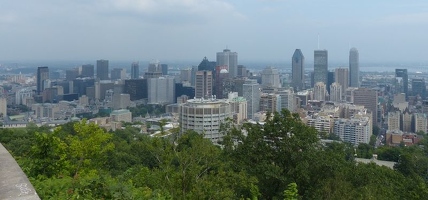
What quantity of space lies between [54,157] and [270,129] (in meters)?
1.99

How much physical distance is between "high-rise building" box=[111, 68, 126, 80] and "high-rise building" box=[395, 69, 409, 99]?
22759 mm

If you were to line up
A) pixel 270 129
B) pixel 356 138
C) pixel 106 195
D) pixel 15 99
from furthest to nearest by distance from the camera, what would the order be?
1. pixel 15 99
2. pixel 356 138
3. pixel 270 129
4. pixel 106 195

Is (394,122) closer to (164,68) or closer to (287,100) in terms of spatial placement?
(287,100)

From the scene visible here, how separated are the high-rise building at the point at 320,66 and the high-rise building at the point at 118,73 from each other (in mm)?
16835

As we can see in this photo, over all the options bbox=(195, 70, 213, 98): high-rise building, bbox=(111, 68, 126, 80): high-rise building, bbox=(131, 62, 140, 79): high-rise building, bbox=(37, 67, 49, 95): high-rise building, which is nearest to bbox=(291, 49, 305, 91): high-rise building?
bbox=(195, 70, 213, 98): high-rise building

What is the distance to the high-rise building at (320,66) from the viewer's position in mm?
36500

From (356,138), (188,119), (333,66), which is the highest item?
(333,66)

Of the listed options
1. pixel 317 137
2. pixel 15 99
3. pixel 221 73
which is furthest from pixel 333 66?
pixel 317 137

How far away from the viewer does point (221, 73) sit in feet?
105

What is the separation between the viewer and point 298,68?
3903 centimetres

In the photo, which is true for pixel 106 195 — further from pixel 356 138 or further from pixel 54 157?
A: pixel 356 138

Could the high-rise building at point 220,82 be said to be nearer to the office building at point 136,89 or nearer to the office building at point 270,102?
the office building at point 270,102

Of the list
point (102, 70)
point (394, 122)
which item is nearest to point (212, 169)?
point (394, 122)

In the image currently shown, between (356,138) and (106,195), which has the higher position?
(106,195)
